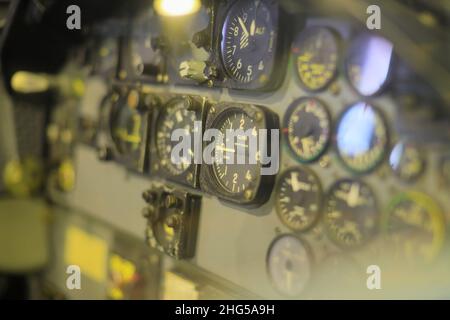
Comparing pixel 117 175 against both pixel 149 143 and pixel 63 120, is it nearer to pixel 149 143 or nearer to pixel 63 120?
pixel 149 143

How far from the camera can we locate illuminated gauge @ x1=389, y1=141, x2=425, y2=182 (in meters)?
1.00

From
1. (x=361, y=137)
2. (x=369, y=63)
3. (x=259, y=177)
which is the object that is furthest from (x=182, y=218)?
(x=369, y=63)

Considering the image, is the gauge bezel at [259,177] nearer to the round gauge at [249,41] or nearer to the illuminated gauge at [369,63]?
the round gauge at [249,41]

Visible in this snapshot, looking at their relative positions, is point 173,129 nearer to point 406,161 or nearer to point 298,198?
point 298,198

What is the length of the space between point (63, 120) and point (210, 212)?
1428 millimetres

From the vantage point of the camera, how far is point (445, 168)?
965mm

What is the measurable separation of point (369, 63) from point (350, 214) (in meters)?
0.40

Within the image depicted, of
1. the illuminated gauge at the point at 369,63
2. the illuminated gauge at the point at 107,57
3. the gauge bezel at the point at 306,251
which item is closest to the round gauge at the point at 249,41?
the illuminated gauge at the point at 369,63

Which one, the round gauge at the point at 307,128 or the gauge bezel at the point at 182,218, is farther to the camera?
the gauge bezel at the point at 182,218

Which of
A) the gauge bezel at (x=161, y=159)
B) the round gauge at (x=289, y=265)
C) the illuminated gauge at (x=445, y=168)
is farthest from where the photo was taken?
the gauge bezel at (x=161, y=159)

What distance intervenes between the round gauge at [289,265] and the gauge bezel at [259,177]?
151 mm

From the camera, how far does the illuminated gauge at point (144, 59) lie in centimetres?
174

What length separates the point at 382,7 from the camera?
1.05 meters
